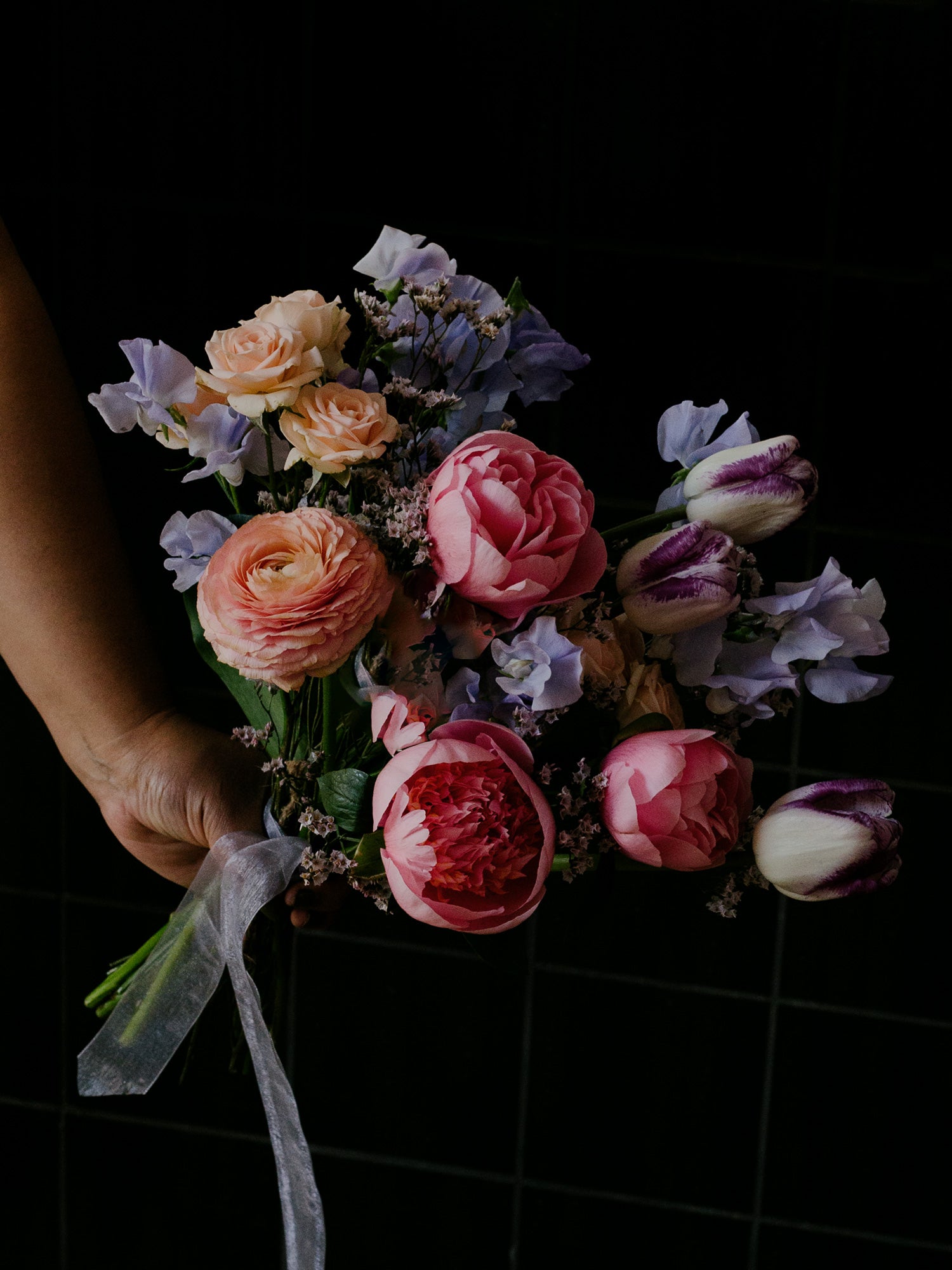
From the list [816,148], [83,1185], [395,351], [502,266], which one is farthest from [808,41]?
[83,1185]

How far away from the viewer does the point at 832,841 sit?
660mm

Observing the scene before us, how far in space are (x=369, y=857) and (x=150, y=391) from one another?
0.31 metres

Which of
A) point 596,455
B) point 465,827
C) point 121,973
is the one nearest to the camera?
point 465,827

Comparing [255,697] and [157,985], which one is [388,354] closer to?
[255,697]

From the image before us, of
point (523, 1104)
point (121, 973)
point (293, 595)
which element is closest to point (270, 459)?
point (293, 595)

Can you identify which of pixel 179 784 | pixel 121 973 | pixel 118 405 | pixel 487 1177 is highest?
pixel 118 405

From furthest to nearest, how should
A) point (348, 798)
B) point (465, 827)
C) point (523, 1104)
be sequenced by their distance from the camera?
point (523, 1104)
point (348, 798)
point (465, 827)

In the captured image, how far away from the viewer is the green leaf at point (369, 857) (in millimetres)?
677

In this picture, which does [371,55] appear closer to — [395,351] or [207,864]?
[395,351]

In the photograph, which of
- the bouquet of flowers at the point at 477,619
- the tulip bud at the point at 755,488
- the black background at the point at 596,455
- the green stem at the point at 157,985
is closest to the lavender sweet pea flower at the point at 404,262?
the bouquet of flowers at the point at 477,619

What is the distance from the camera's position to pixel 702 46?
4.44 ft

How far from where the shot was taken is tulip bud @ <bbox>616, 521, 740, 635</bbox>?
0.66 m

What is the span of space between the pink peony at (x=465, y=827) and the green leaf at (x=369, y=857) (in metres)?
0.05

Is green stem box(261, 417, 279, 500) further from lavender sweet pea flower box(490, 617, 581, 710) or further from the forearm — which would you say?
the forearm
